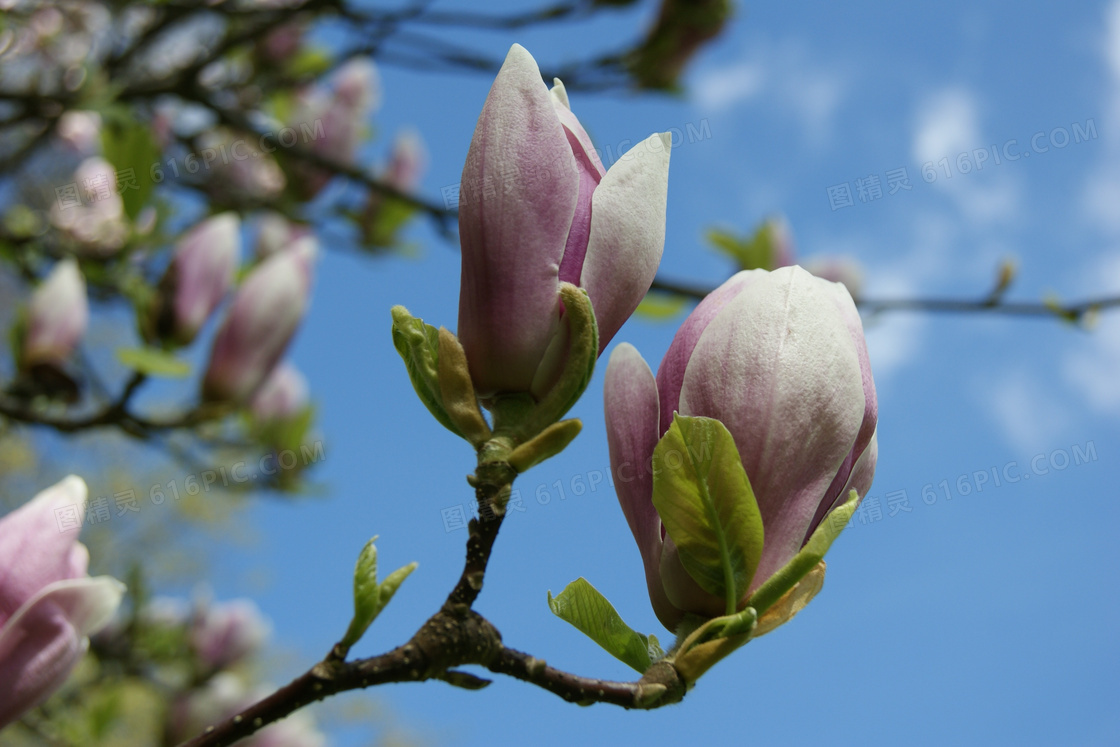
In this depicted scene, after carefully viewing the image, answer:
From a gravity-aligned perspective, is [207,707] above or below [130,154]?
below

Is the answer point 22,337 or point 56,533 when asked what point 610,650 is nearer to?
point 56,533

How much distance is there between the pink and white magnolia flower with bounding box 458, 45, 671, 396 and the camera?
1.32 ft

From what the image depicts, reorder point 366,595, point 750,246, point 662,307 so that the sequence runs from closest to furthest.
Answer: point 366,595 < point 662,307 < point 750,246

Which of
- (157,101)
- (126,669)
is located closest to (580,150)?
(157,101)

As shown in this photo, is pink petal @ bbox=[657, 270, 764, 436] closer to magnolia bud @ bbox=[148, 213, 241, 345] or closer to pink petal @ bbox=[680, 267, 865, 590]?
pink petal @ bbox=[680, 267, 865, 590]

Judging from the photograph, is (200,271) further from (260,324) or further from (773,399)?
(773,399)

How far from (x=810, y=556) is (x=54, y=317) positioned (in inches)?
49.7

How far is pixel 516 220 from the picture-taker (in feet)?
1.32

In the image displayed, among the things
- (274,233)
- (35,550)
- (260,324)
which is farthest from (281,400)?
(35,550)

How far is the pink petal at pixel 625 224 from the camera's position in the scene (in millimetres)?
406

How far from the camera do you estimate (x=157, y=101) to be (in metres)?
1.55

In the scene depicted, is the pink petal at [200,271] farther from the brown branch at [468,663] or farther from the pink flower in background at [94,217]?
the brown branch at [468,663]

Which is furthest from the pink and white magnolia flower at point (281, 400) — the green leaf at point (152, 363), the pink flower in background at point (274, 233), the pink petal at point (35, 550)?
the pink petal at point (35, 550)

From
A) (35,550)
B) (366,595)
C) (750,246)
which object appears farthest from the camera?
(750,246)
